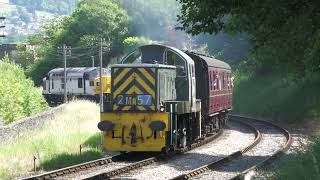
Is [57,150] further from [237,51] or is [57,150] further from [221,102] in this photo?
[237,51]

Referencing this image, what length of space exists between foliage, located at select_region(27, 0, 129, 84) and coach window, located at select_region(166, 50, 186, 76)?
68071 mm

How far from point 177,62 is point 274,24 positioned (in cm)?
653

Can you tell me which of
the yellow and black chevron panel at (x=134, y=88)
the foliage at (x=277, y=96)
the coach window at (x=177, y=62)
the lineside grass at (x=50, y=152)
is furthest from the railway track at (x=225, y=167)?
the foliage at (x=277, y=96)

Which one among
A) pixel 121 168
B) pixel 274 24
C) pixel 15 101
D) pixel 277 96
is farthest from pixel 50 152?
pixel 15 101

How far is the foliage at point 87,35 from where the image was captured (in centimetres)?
8888

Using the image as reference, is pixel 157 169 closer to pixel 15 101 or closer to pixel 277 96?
pixel 277 96

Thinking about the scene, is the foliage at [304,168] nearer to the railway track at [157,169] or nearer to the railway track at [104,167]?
the railway track at [157,169]

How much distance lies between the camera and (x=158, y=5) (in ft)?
222

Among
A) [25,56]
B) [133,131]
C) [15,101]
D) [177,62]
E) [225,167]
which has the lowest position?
[225,167]

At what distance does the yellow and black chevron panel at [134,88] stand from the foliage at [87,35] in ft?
227

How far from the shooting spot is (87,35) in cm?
9206

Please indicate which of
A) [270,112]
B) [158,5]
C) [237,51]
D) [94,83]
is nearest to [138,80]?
[270,112]

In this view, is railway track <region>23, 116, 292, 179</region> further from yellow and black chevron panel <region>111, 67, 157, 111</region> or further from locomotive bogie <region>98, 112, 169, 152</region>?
yellow and black chevron panel <region>111, 67, 157, 111</region>

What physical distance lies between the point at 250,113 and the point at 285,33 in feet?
102
